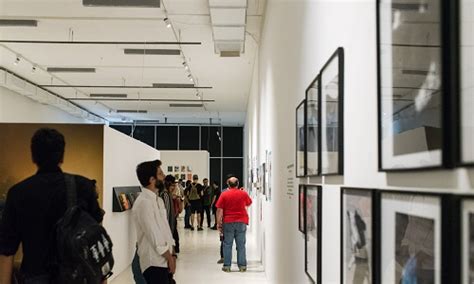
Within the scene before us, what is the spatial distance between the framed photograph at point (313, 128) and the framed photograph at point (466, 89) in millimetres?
1879

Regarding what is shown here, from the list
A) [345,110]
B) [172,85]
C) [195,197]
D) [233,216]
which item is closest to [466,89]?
[345,110]

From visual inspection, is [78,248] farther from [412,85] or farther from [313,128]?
[412,85]

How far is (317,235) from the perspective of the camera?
320 centimetres

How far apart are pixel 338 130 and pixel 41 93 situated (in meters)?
15.4

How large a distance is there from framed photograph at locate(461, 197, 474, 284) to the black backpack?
183 centimetres

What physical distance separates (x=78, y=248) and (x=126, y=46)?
938cm

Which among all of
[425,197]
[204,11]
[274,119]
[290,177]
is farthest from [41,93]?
[425,197]

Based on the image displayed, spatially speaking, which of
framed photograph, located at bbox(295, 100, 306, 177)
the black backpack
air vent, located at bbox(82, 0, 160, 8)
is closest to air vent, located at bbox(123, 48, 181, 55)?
air vent, located at bbox(82, 0, 160, 8)

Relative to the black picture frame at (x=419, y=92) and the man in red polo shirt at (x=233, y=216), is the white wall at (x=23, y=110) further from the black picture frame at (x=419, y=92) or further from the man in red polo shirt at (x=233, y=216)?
the black picture frame at (x=419, y=92)

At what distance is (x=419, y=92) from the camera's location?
1.48m

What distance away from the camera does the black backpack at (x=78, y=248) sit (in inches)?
101

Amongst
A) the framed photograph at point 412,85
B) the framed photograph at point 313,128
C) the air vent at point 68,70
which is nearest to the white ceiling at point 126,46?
the air vent at point 68,70

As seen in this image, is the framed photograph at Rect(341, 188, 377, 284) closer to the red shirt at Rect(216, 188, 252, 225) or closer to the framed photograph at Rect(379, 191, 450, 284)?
the framed photograph at Rect(379, 191, 450, 284)

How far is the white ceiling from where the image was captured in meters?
9.05
